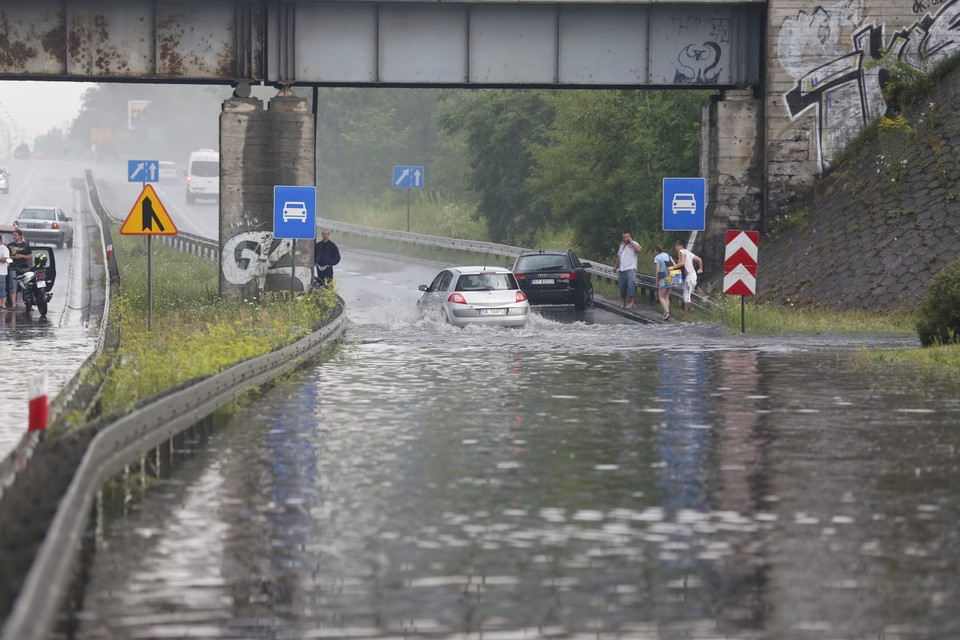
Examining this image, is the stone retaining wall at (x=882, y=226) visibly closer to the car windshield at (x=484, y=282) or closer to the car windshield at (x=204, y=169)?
the car windshield at (x=484, y=282)

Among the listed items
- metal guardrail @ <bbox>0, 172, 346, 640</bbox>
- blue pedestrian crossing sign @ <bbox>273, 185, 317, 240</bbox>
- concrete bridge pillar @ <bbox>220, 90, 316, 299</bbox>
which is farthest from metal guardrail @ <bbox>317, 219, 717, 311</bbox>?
metal guardrail @ <bbox>0, 172, 346, 640</bbox>

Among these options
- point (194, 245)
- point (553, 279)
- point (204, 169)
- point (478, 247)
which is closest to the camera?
point (553, 279)

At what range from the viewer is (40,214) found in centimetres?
6209

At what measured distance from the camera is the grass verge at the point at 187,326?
1795 centimetres

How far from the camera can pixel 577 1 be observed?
3959 cm

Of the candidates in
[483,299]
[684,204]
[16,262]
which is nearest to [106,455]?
[483,299]

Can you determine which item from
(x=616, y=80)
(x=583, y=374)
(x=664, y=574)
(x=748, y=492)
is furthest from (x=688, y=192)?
(x=664, y=574)

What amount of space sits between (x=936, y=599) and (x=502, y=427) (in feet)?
26.1

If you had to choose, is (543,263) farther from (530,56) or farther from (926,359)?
(926,359)

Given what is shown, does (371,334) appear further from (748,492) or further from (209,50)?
(748,492)

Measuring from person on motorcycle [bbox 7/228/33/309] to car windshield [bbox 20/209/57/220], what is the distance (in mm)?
25995

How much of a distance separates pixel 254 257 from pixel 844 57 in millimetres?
14499

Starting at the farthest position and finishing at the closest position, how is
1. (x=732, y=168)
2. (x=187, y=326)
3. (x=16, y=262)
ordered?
(x=732, y=168) → (x=16, y=262) → (x=187, y=326)

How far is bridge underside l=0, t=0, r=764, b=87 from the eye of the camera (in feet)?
127
